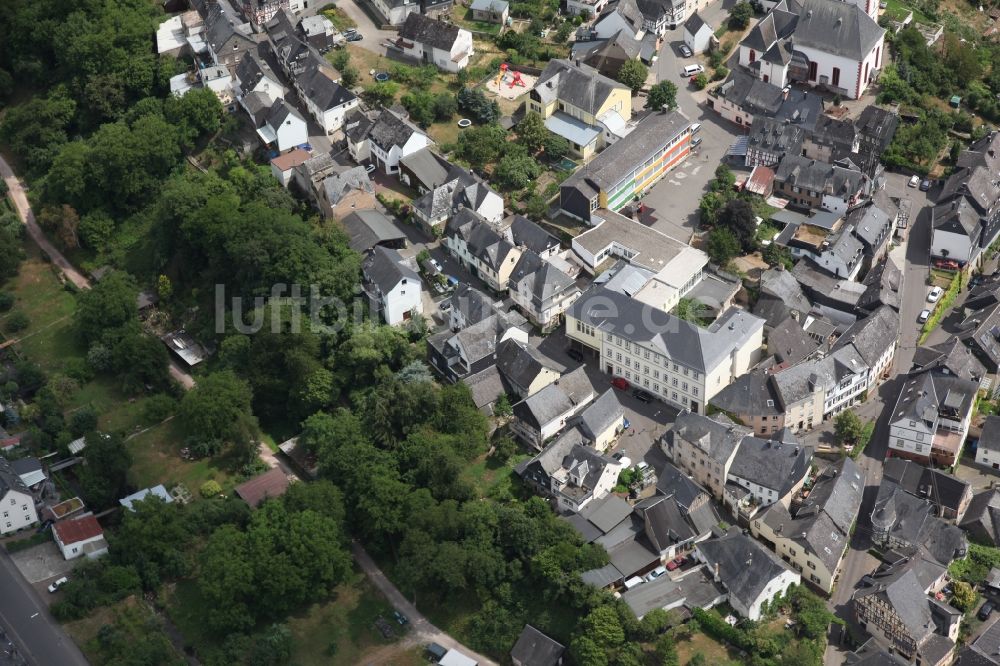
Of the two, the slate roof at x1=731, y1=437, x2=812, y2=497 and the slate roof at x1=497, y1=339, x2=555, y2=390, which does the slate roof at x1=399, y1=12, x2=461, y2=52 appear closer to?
the slate roof at x1=497, y1=339, x2=555, y2=390

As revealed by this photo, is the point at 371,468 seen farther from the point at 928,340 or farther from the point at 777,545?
the point at 928,340

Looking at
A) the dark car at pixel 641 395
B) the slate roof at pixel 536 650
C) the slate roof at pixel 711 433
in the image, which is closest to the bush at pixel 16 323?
the dark car at pixel 641 395

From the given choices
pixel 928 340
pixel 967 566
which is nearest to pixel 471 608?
pixel 967 566

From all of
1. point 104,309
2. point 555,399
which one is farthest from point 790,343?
point 104,309

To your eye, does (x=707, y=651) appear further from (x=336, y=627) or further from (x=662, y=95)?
(x=662, y=95)

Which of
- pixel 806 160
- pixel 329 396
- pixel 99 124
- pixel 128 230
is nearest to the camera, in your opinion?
pixel 329 396

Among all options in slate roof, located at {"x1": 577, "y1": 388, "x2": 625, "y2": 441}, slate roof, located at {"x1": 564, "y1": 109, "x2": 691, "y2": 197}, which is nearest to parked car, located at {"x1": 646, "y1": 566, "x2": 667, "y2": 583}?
slate roof, located at {"x1": 577, "y1": 388, "x2": 625, "y2": 441}

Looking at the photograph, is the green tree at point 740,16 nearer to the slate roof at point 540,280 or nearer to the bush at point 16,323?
the slate roof at point 540,280
